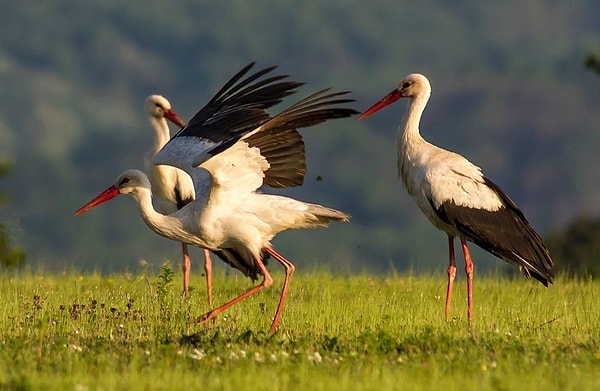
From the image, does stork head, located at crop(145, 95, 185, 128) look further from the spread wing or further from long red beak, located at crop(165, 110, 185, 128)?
the spread wing

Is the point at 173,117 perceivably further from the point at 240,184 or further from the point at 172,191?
the point at 240,184

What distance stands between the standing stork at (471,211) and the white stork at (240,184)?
96cm

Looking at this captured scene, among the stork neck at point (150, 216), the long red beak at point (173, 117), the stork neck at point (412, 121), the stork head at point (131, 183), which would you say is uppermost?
the long red beak at point (173, 117)

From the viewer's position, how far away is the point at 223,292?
11781 mm

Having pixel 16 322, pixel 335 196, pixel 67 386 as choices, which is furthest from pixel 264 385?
pixel 335 196

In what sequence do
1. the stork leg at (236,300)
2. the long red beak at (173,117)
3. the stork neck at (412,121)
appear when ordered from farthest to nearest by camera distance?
the long red beak at (173,117)
the stork neck at (412,121)
the stork leg at (236,300)

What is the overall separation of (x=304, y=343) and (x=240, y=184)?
87.4 inches

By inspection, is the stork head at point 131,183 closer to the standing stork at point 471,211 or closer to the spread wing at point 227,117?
the spread wing at point 227,117

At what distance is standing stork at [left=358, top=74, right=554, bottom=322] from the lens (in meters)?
10.2

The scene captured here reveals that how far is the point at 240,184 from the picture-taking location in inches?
380

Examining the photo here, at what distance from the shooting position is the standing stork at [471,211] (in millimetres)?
10195

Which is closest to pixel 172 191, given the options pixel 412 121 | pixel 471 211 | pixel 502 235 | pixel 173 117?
pixel 173 117

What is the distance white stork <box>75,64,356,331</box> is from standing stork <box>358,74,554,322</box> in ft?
3.16

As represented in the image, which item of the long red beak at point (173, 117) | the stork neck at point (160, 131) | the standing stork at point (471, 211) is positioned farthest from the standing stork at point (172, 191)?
the standing stork at point (471, 211)
